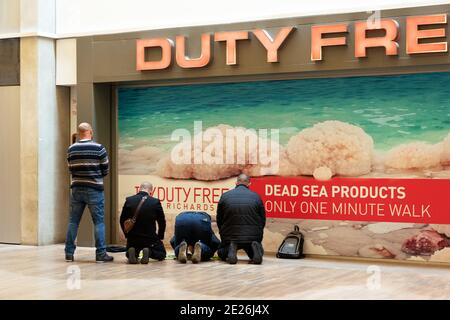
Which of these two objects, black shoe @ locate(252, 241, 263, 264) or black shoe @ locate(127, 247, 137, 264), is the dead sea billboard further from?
black shoe @ locate(127, 247, 137, 264)

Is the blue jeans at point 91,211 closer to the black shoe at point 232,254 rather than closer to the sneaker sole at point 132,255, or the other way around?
the sneaker sole at point 132,255

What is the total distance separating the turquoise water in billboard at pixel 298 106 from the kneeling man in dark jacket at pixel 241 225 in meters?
1.36

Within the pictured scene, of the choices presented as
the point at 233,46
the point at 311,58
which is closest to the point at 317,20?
the point at 311,58

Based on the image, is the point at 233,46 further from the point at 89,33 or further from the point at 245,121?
the point at 89,33

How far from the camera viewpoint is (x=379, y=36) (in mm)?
10281

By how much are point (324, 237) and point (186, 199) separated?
2.34 metres

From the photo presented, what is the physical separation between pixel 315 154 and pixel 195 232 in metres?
2.14

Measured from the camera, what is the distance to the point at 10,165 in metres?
12.7

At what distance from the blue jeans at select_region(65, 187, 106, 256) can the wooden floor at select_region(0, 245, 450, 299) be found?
272 mm

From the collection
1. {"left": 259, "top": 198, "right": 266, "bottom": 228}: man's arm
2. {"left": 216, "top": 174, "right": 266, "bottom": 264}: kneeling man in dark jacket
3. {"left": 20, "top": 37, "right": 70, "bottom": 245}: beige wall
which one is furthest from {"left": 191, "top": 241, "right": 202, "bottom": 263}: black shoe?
{"left": 20, "top": 37, "right": 70, "bottom": 245}: beige wall

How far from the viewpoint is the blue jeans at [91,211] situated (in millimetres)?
10484

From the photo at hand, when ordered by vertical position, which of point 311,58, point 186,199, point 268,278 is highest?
point 311,58

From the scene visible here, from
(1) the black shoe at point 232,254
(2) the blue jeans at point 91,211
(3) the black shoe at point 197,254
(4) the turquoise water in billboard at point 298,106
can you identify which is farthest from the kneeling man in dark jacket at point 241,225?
(2) the blue jeans at point 91,211

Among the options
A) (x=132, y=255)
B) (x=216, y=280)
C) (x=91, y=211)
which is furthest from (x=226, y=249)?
(x=91, y=211)
